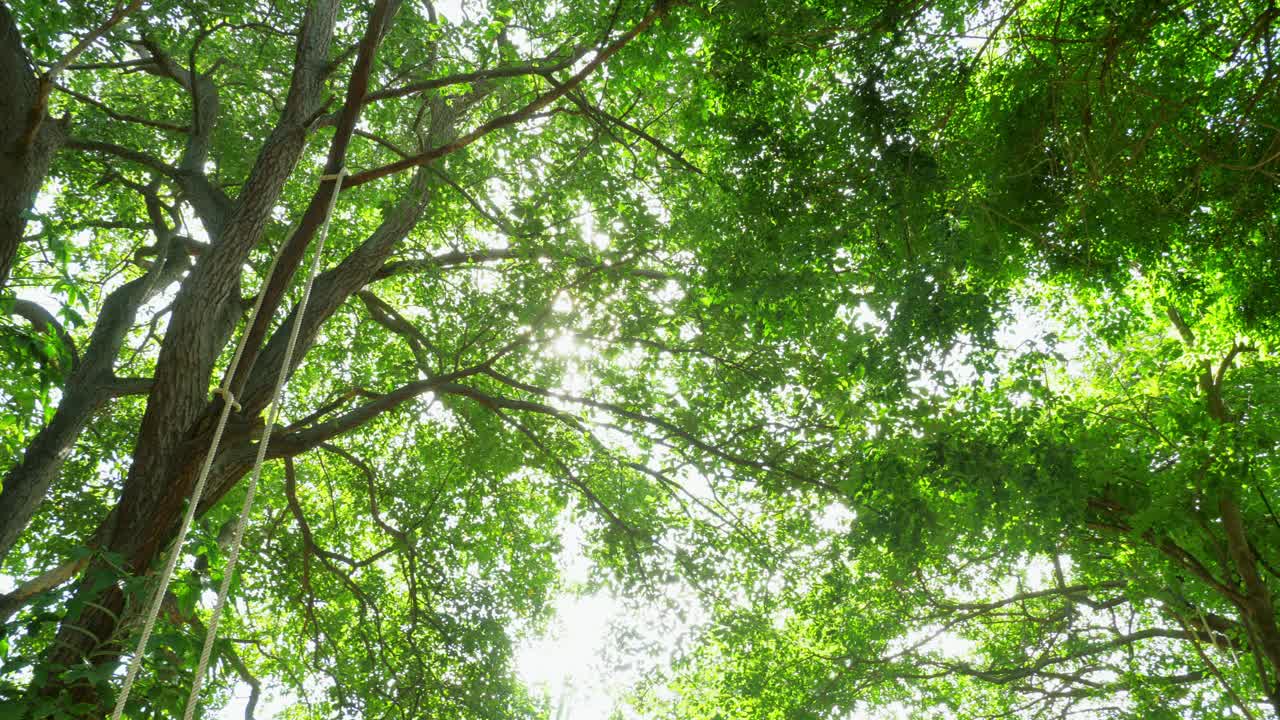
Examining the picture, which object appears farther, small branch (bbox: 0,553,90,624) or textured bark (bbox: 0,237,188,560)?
textured bark (bbox: 0,237,188,560)

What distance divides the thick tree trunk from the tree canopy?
0.02m

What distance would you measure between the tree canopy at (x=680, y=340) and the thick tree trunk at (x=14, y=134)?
0.06 ft

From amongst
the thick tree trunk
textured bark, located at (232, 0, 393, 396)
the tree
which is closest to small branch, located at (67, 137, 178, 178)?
the thick tree trunk

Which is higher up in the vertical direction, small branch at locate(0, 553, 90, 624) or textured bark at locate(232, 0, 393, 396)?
textured bark at locate(232, 0, 393, 396)

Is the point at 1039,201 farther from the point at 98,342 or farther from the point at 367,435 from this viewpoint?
the point at 367,435

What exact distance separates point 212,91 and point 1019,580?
869 cm

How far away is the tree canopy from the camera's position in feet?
11.0

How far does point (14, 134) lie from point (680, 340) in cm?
417

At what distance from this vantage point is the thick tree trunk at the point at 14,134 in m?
3.05

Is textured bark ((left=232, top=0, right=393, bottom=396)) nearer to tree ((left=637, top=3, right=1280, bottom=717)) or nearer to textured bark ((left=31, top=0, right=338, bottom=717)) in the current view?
textured bark ((left=31, top=0, right=338, bottom=717))

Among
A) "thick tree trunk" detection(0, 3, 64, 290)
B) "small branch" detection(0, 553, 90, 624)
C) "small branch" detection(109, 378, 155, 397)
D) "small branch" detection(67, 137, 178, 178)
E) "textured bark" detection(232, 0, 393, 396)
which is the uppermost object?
"small branch" detection(67, 137, 178, 178)

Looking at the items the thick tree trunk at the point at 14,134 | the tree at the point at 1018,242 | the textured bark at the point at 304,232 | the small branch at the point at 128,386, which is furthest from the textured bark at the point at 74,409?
the tree at the point at 1018,242

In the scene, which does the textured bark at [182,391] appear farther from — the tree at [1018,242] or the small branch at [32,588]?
the tree at [1018,242]

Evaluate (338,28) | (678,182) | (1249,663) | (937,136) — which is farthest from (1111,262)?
(338,28)
